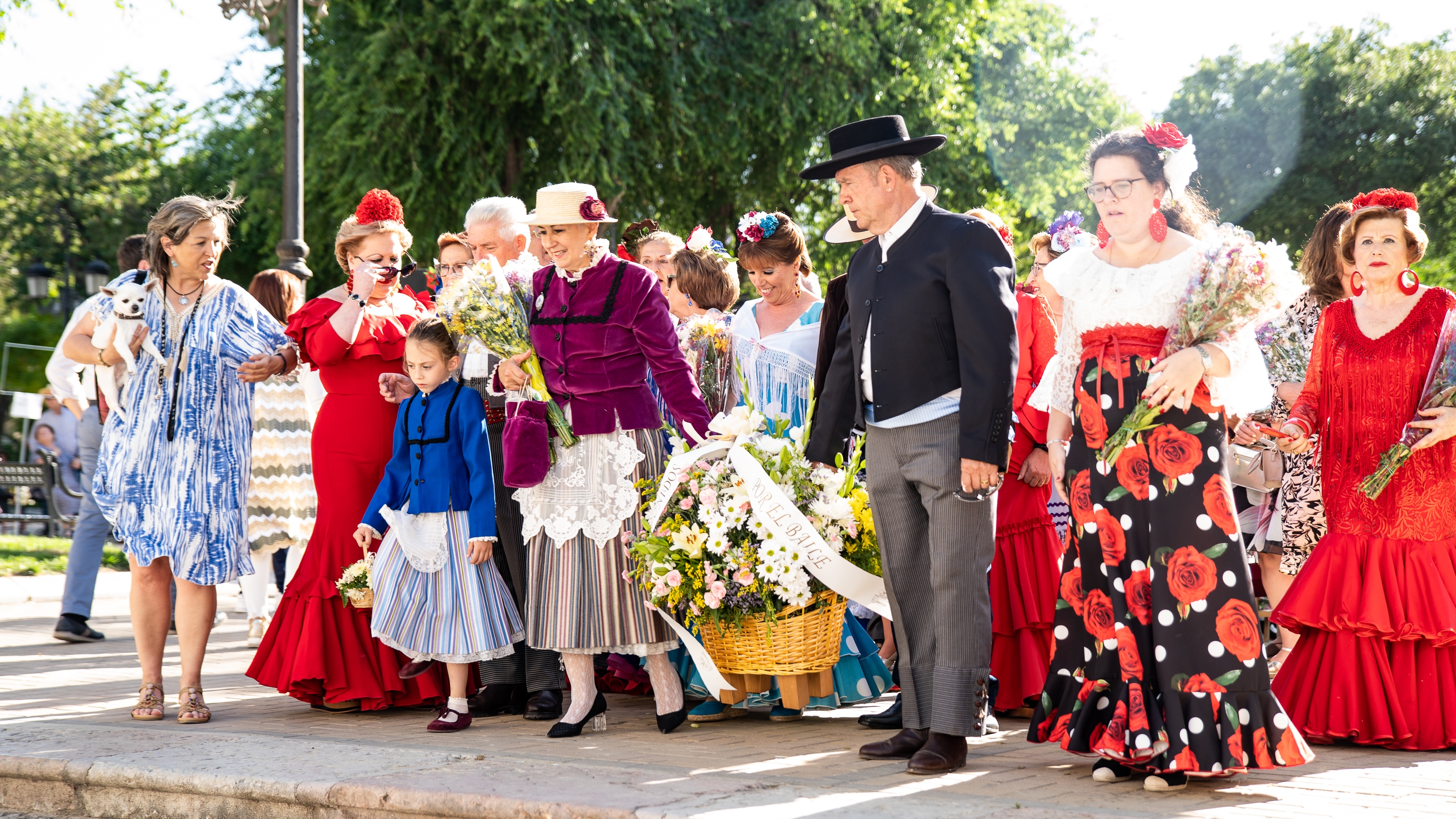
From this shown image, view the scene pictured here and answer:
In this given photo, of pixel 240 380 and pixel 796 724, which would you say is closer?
pixel 796 724

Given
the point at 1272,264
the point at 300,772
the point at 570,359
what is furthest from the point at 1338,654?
the point at 300,772

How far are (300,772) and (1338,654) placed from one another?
4.02 m

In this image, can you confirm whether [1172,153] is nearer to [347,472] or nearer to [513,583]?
[513,583]

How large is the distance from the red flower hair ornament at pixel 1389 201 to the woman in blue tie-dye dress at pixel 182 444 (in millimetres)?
4825

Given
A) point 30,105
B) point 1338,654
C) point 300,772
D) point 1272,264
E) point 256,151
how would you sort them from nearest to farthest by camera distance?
1. point 1272,264
2. point 300,772
3. point 1338,654
4. point 256,151
5. point 30,105

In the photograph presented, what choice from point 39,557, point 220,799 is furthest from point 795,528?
point 39,557

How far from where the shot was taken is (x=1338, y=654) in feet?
17.2

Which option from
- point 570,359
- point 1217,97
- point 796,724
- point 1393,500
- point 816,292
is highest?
point 1217,97

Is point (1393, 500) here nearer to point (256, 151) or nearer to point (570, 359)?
point (570, 359)

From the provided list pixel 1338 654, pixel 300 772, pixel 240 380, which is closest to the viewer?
pixel 300 772

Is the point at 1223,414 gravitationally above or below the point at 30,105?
below

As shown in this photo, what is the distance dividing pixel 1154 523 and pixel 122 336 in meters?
4.48

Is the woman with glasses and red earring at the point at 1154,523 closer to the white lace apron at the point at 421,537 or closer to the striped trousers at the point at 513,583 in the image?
the striped trousers at the point at 513,583

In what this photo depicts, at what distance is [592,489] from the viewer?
17.9ft
